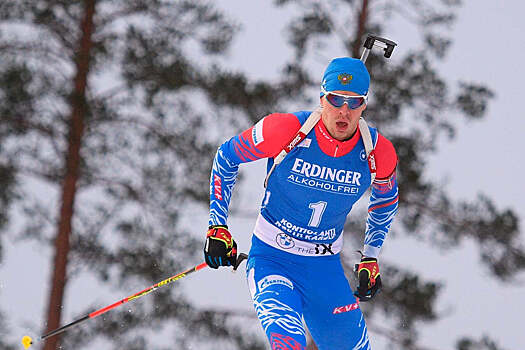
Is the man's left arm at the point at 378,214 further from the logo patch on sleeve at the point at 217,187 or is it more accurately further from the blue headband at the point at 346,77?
the logo patch on sleeve at the point at 217,187

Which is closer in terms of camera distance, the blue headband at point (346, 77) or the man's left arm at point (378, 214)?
the blue headband at point (346, 77)

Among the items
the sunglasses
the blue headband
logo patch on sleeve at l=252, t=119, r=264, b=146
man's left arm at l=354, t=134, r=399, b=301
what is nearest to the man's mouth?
the sunglasses

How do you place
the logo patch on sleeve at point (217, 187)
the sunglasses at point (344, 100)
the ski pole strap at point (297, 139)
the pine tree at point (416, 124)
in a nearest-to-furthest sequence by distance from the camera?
the sunglasses at point (344, 100)
the ski pole strap at point (297, 139)
the logo patch on sleeve at point (217, 187)
the pine tree at point (416, 124)

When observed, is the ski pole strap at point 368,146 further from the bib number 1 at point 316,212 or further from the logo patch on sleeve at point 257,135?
the logo patch on sleeve at point 257,135

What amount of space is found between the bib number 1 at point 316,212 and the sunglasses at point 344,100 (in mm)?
697

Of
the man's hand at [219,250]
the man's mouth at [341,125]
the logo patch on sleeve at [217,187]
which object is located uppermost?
the man's mouth at [341,125]

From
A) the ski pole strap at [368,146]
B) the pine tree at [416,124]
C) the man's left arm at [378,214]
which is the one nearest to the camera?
the ski pole strap at [368,146]

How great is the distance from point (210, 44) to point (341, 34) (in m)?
2.15

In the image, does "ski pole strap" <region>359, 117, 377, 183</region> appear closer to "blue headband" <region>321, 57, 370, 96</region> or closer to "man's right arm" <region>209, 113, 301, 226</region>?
"blue headband" <region>321, 57, 370, 96</region>

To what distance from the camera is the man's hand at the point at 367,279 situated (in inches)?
214

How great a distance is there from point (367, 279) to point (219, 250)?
1143mm

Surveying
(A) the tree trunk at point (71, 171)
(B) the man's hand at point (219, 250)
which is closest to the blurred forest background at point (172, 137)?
(A) the tree trunk at point (71, 171)

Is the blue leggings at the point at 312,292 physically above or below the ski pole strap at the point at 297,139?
below

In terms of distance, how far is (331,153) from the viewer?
5074 mm
